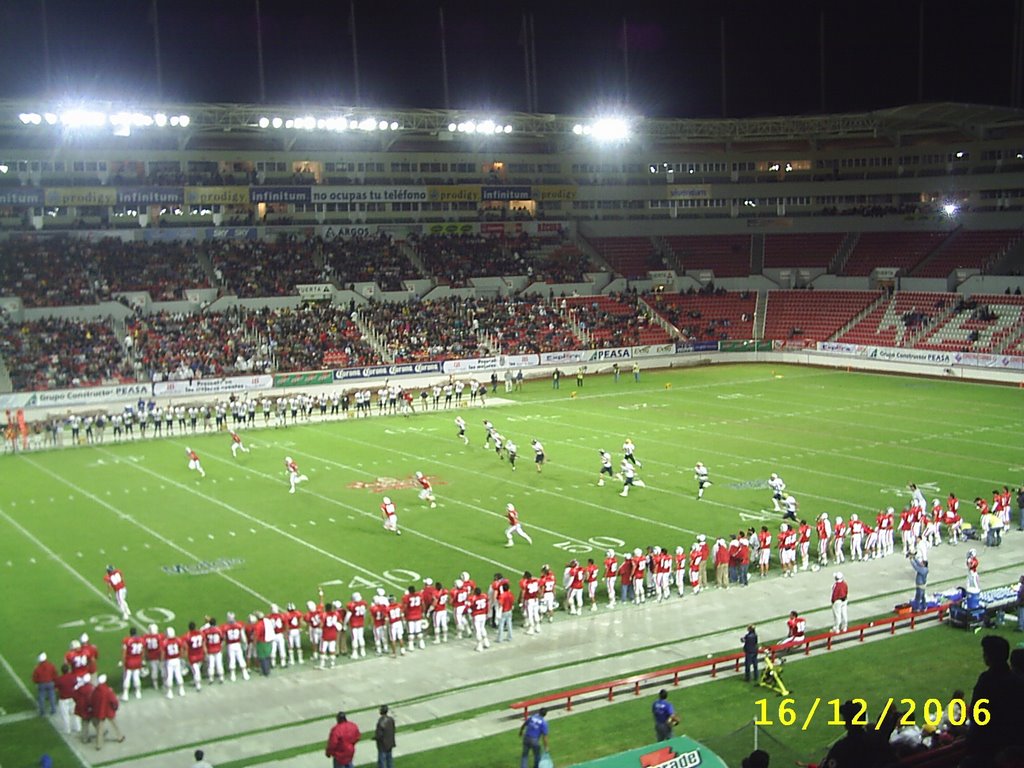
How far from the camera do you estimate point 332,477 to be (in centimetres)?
3316

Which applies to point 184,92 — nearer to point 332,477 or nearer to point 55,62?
point 55,62

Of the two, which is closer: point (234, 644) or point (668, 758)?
point (668, 758)

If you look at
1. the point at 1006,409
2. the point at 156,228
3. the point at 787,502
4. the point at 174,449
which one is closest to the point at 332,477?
the point at 174,449

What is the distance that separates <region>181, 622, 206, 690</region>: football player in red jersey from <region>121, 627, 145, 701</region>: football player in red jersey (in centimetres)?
70

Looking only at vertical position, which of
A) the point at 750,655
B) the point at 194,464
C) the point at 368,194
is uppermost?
the point at 368,194

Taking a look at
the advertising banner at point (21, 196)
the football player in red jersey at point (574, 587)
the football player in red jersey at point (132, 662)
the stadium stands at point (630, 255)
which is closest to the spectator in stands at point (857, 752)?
the football player in red jersey at point (132, 662)

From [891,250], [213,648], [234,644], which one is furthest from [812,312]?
[213,648]

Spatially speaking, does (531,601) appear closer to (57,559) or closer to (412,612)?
(412,612)

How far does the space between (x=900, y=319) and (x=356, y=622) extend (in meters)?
45.8

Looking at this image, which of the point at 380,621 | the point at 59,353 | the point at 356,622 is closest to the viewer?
the point at 356,622

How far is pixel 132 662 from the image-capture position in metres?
17.5

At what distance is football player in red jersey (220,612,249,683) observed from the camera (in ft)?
59.8

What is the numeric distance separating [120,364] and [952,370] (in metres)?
36.0

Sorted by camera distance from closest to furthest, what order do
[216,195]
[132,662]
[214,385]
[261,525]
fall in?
1. [132,662]
2. [261,525]
3. [214,385]
4. [216,195]
